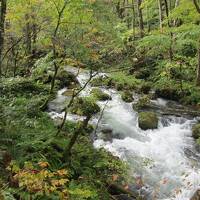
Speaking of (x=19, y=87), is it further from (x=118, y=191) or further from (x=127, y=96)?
(x=118, y=191)

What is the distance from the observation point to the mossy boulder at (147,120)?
12898 millimetres

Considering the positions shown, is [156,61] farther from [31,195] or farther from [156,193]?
[31,195]

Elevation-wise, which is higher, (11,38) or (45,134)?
(11,38)

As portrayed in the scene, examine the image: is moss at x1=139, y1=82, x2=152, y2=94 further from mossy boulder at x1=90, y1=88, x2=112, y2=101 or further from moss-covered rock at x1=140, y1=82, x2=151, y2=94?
mossy boulder at x1=90, y1=88, x2=112, y2=101

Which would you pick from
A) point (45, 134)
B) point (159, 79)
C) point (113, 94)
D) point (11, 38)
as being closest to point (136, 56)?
point (159, 79)

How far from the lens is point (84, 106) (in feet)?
44.7

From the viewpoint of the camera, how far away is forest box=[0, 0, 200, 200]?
309 inches

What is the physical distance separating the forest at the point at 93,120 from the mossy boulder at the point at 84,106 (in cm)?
5

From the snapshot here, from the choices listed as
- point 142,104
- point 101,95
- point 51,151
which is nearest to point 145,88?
point 142,104

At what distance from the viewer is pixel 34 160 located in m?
7.74

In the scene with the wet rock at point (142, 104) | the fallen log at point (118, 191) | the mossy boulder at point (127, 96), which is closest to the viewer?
the fallen log at point (118, 191)

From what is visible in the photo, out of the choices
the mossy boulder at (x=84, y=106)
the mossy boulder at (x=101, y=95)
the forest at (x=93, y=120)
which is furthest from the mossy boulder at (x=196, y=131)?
the mossy boulder at (x=101, y=95)

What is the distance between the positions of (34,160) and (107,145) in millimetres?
3790

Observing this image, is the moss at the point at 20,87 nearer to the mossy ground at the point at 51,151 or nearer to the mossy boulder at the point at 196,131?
the mossy ground at the point at 51,151
